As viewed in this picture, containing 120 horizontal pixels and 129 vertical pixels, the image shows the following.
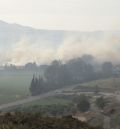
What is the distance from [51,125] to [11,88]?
13892cm

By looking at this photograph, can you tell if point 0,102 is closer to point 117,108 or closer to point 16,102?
point 16,102

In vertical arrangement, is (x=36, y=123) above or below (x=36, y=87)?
above

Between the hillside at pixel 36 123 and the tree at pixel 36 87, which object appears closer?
the hillside at pixel 36 123

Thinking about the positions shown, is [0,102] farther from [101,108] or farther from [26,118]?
[26,118]

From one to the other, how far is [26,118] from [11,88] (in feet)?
446

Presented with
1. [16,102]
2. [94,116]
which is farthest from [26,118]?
[16,102]

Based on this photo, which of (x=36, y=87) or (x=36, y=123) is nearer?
(x=36, y=123)

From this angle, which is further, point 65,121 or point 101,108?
point 101,108

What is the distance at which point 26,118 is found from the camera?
43312 millimetres

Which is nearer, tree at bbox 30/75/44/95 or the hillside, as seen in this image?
the hillside

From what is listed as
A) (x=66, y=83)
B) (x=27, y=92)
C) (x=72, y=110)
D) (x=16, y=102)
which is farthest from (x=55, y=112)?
(x=66, y=83)

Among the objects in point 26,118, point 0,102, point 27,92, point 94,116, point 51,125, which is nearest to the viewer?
point 51,125

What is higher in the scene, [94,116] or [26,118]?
[26,118]

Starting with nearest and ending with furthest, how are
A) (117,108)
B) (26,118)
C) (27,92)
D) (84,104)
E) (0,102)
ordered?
1. (26,118)
2. (117,108)
3. (84,104)
4. (0,102)
5. (27,92)
